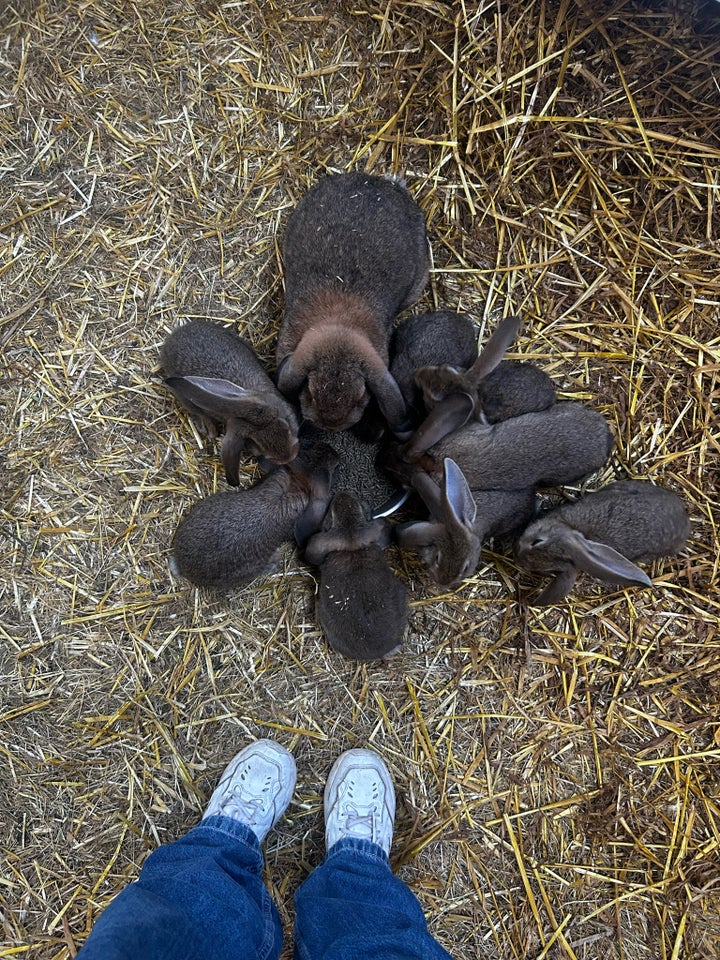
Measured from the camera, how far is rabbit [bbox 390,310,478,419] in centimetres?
387

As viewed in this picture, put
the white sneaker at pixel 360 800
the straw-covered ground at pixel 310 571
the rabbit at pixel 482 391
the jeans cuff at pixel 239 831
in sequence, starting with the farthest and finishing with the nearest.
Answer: the straw-covered ground at pixel 310 571, the white sneaker at pixel 360 800, the jeans cuff at pixel 239 831, the rabbit at pixel 482 391

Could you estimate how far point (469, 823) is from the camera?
12.8 ft

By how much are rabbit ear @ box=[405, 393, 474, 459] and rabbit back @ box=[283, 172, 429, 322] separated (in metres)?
0.72

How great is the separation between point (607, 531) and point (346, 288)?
1980 mm

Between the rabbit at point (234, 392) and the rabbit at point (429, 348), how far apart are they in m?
0.69

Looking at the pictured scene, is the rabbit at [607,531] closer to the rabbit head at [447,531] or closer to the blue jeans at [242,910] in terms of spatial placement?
the rabbit head at [447,531]

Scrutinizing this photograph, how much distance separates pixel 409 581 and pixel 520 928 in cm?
202

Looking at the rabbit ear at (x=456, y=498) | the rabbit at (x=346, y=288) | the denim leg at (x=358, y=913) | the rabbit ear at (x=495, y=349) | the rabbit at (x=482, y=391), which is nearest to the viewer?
the denim leg at (x=358, y=913)

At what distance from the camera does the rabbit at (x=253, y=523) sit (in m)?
3.65

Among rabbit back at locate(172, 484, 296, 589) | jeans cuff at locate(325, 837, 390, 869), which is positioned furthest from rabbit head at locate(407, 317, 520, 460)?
jeans cuff at locate(325, 837, 390, 869)

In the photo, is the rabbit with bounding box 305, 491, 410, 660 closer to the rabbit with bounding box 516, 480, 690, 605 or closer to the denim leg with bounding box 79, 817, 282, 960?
the rabbit with bounding box 516, 480, 690, 605

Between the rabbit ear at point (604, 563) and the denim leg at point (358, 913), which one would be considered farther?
the rabbit ear at point (604, 563)

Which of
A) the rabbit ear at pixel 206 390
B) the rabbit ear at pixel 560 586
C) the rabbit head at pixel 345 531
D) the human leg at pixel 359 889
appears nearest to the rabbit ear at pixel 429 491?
the rabbit head at pixel 345 531

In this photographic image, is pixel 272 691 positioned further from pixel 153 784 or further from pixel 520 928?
pixel 520 928
